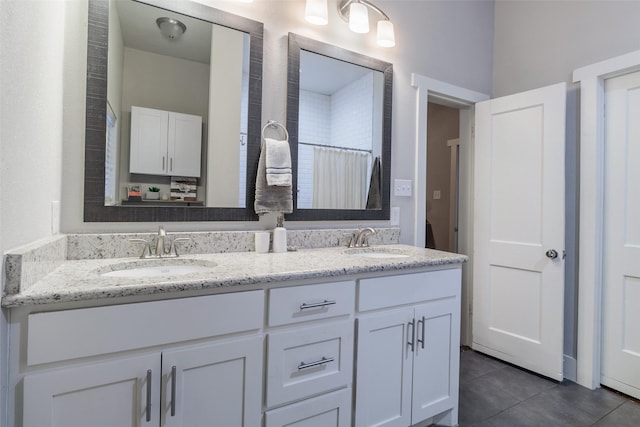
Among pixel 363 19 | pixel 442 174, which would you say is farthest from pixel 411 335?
pixel 442 174

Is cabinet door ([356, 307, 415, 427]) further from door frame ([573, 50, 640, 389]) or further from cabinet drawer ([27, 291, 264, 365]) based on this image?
door frame ([573, 50, 640, 389])

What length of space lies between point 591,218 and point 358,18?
185cm

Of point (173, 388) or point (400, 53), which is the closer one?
point (173, 388)

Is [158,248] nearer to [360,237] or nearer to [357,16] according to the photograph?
[360,237]

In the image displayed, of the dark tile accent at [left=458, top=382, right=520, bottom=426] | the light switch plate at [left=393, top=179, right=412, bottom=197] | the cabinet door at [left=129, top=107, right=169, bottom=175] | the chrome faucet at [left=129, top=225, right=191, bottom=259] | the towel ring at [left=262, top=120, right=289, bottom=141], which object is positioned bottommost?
the dark tile accent at [left=458, top=382, right=520, bottom=426]

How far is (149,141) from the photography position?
4.89 ft

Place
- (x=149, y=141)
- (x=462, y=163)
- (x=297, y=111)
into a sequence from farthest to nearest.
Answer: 1. (x=462, y=163)
2. (x=297, y=111)
3. (x=149, y=141)

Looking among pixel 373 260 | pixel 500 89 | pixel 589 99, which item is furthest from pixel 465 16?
pixel 373 260

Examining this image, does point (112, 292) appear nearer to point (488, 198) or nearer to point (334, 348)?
point (334, 348)

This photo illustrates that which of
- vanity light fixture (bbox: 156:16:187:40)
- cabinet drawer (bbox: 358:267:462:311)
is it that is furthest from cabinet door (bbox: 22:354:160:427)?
vanity light fixture (bbox: 156:16:187:40)

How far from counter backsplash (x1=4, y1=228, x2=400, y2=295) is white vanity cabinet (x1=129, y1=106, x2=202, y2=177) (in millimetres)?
296

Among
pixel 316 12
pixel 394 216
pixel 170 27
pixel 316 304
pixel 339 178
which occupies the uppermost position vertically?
pixel 316 12

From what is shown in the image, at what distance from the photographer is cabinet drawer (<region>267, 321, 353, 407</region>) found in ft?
3.86

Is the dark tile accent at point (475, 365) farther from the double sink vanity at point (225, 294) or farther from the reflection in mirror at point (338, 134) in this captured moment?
the reflection in mirror at point (338, 134)
